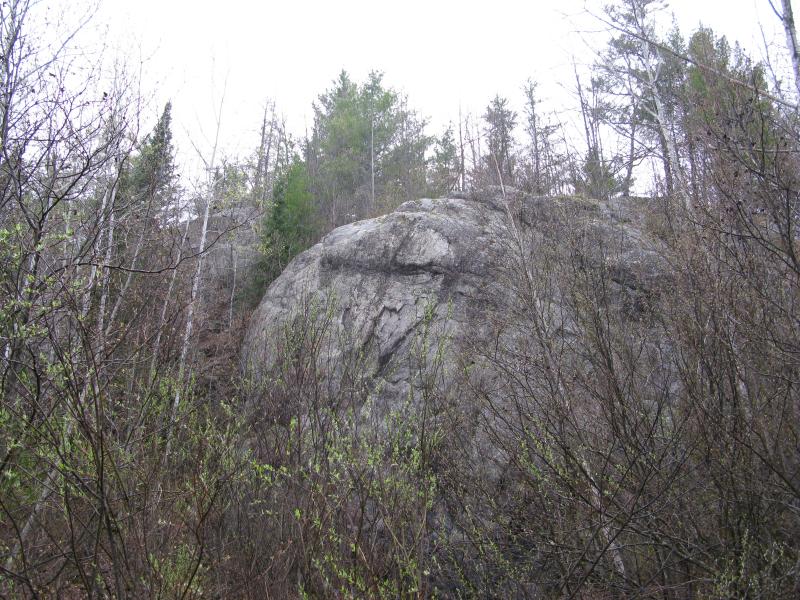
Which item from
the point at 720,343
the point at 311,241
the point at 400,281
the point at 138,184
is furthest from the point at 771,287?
the point at 311,241

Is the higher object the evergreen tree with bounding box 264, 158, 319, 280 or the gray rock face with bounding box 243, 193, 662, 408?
the evergreen tree with bounding box 264, 158, 319, 280

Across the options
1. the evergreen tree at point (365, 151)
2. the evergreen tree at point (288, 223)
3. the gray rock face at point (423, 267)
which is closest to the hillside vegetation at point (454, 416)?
the gray rock face at point (423, 267)

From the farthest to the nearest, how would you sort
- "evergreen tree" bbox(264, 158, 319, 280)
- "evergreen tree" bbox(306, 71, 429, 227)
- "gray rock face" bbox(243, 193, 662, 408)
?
"evergreen tree" bbox(306, 71, 429, 227) → "evergreen tree" bbox(264, 158, 319, 280) → "gray rock face" bbox(243, 193, 662, 408)

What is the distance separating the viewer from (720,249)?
5898 mm

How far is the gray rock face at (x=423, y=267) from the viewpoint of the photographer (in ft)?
28.2

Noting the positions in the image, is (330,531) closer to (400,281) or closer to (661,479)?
(661,479)

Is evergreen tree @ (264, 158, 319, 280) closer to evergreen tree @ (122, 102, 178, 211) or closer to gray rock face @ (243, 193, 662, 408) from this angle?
gray rock face @ (243, 193, 662, 408)

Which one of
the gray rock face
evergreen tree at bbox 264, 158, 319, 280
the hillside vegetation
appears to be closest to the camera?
the hillside vegetation

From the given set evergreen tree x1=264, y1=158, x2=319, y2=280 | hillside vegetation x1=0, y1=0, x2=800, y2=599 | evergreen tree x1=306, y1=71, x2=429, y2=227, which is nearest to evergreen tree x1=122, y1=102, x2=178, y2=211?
hillside vegetation x1=0, y1=0, x2=800, y2=599

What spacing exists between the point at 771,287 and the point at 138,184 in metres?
10.3

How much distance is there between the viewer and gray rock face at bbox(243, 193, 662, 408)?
8.60 m

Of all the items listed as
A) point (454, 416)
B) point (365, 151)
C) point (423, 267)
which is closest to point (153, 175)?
point (454, 416)

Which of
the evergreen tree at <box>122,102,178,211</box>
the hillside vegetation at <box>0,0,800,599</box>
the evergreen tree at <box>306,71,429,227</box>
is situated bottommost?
the hillside vegetation at <box>0,0,800,599</box>

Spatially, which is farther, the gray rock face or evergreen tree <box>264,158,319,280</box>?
evergreen tree <box>264,158,319,280</box>
